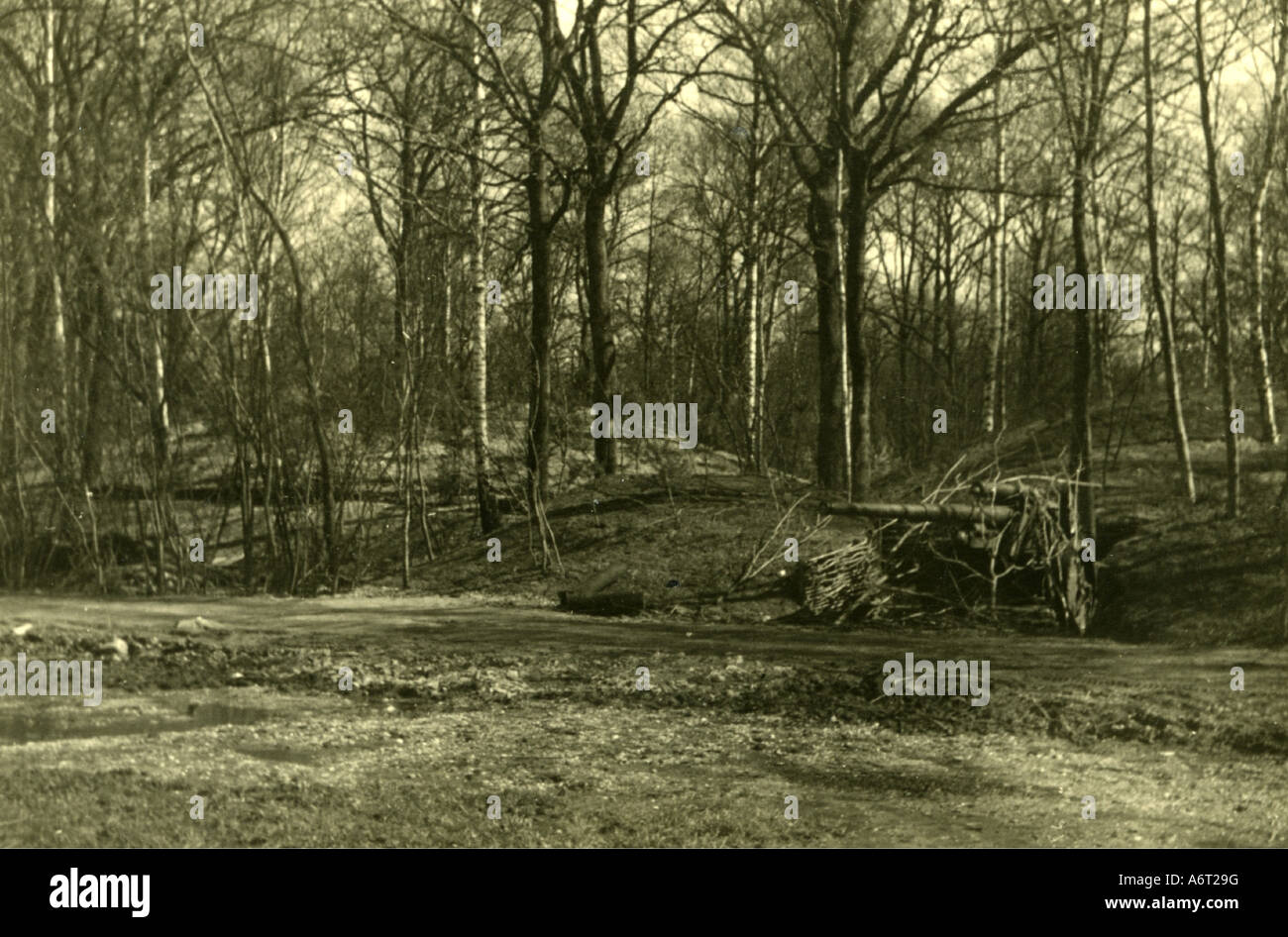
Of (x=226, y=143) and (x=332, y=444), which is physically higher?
(x=226, y=143)

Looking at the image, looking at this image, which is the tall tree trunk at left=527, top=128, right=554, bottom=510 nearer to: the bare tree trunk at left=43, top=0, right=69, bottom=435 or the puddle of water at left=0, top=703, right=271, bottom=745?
the bare tree trunk at left=43, top=0, right=69, bottom=435

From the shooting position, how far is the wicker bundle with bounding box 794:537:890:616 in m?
13.9

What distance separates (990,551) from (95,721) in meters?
9.42

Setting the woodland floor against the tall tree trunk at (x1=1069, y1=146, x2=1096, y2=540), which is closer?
the woodland floor

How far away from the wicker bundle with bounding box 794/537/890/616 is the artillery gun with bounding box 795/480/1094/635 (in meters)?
0.01

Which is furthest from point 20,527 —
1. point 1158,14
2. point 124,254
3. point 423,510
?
point 1158,14

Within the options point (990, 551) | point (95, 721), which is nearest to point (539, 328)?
point (990, 551)

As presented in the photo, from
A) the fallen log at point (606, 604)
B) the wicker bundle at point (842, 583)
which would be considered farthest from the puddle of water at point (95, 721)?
the wicker bundle at point (842, 583)

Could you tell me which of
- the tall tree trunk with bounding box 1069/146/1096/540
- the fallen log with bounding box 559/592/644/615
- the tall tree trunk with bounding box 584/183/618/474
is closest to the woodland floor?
the fallen log with bounding box 559/592/644/615

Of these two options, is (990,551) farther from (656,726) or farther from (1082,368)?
(656,726)

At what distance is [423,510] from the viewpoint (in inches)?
679

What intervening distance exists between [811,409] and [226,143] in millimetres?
22039

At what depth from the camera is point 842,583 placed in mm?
13984
